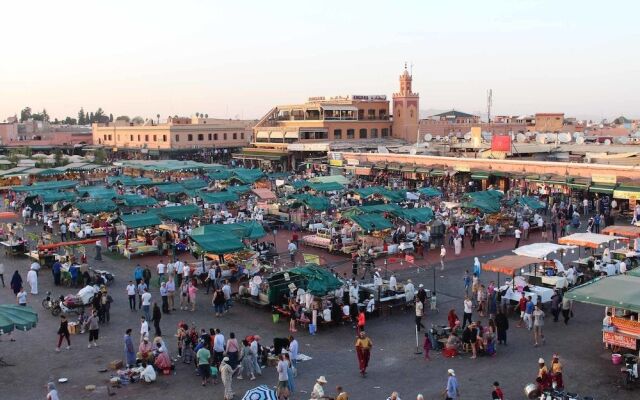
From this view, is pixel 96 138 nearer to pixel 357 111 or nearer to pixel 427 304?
pixel 357 111

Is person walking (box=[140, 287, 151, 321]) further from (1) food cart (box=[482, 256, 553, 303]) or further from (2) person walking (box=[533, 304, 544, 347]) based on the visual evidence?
(2) person walking (box=[533, 304, 544, 347])

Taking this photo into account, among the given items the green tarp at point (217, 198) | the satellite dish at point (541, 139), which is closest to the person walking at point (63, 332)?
the green tarp at point (217, 198)

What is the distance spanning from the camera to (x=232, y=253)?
2209 cm

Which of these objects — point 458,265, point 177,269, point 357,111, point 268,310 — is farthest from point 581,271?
point 357,111

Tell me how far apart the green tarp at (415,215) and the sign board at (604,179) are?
13039 mm

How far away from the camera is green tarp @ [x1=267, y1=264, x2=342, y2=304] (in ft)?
53.9

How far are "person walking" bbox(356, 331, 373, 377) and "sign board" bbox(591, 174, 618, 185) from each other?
25908 millimetres

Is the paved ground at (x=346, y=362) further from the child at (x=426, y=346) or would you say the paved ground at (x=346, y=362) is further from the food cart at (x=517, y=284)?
the food cart at (x=517, y=284)

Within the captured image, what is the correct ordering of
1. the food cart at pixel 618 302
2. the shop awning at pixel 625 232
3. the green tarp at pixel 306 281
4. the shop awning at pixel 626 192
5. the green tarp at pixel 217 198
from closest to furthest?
the food cart at pixel 618 302 → the green tarp at pixel 306 281 → the shop awning at pixel 625 232 → the shop awning at pixel 626 192 → the green tarp at pixel 217 198

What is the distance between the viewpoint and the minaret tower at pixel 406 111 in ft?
237

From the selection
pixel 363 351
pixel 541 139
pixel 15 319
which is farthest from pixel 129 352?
pixel 541 139

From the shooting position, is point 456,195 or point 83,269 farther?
point 456,195

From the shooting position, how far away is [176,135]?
75375mm

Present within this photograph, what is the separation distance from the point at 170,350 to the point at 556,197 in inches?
1095
